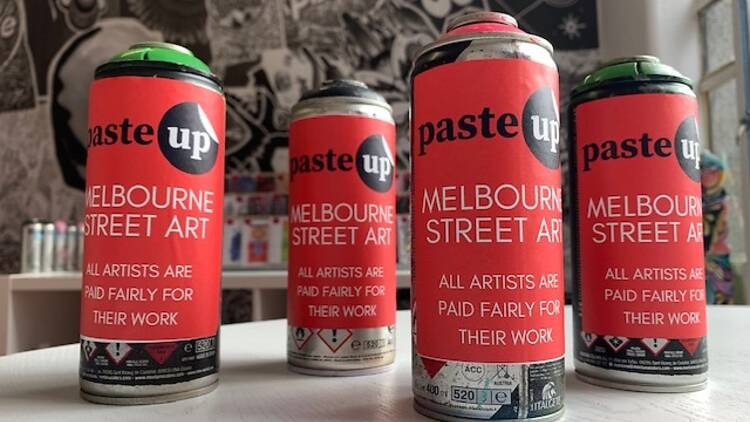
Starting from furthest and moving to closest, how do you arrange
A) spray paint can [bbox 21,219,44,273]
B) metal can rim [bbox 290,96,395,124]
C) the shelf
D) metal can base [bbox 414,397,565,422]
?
spray paint can [bbox 21,219,44,273] < the shelf < metal can rim [bbox 290,96,395,124] < metal can base [bbox 414,397,565,422]

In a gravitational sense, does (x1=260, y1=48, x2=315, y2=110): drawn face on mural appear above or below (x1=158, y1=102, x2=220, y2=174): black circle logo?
above

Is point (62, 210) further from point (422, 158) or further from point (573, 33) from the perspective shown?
point (422, 158)

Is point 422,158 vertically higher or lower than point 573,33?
lower

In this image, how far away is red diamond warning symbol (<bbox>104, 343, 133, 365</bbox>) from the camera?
47cm

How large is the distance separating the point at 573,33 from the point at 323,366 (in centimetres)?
234

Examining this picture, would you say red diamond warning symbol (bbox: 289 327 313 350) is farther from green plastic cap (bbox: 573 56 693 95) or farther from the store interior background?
the store interior background

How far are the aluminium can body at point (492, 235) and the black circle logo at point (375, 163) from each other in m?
0.18

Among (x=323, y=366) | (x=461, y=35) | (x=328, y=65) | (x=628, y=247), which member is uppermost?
(x=328, y=65)

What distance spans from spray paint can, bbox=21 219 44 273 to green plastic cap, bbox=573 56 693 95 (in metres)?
2.44

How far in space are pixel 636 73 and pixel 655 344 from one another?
0.77ft

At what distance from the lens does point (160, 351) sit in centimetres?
47

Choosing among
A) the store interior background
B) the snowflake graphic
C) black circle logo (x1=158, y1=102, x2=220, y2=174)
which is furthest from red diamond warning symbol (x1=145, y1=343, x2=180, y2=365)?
the snowflake graphic

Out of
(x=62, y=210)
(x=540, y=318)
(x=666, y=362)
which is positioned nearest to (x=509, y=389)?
(x=540, y=318)

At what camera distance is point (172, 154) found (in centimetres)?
49
